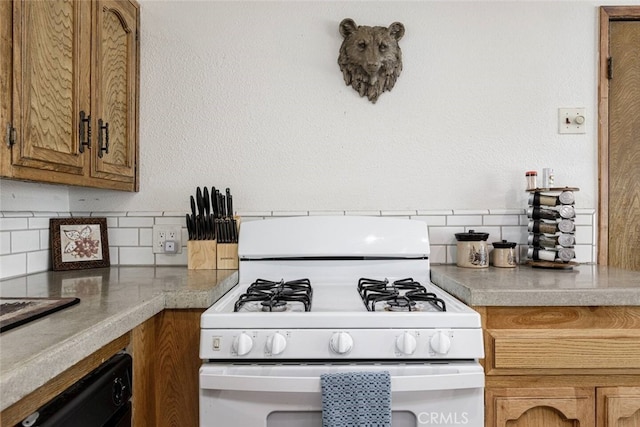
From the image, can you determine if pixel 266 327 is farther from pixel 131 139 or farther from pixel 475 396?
pixel 131 139

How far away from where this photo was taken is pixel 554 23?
187cm

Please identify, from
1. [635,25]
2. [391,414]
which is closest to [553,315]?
[391,414]

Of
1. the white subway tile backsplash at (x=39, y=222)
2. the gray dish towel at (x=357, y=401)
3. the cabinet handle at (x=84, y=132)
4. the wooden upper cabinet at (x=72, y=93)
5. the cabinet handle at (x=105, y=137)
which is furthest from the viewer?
the white subway tile backsplash at (x=39, y=222)

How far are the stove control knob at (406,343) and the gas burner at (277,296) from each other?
0.27 m

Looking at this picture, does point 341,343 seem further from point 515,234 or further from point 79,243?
point 79,243

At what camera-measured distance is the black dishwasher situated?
28.7 inches

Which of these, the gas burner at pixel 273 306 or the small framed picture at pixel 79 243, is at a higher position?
the small framed picture at pixel 79 243

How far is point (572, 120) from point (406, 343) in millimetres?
1413

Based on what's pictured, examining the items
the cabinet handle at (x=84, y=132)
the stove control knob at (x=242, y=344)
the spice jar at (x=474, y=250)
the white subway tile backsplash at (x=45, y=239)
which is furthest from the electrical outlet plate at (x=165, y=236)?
the spice jar at (x=474, y=250)

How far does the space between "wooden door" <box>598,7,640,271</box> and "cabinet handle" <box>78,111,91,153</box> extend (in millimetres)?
2082

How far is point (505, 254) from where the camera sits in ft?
5.58

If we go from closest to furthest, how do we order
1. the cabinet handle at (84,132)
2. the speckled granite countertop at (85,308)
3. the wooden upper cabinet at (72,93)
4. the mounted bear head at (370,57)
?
the speckled granite countertop at (85,308)
the wooden upper cabinet at (72,93)
the cabinet handle at (84,132)
the mounted bear head at (370,57)

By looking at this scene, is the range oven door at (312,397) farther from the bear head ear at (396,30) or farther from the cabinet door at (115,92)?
the bear head ear at (396,30)

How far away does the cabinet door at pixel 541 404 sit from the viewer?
1201mm
